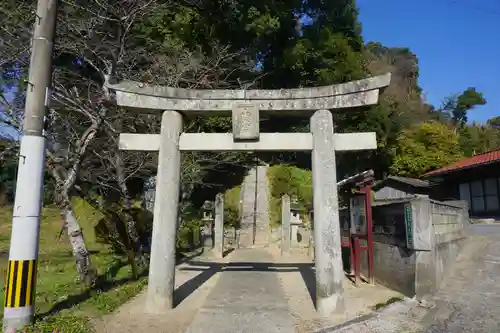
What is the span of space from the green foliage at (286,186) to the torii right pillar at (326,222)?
53.5 ft

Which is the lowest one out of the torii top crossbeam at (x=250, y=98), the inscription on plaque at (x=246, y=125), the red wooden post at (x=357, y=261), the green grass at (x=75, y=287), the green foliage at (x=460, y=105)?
the green grass at (x=75, y=287)

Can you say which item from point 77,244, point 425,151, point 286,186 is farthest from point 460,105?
point 77,244

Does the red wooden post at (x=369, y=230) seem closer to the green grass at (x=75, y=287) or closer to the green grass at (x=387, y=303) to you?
the green grass at (x=387, y=303)

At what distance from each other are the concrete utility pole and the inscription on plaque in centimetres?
346

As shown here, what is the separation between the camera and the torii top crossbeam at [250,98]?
7.17 meters

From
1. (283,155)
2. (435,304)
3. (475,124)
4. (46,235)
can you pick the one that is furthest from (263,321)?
(475,124)

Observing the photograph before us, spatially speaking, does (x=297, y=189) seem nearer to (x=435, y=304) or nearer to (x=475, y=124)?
(x=435, y=304)

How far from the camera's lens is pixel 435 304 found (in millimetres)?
6562

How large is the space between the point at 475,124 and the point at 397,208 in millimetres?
35887

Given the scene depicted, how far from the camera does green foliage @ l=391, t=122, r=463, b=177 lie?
2522cm

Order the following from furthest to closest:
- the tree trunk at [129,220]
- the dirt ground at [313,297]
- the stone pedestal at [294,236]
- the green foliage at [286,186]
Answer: the green foliage at [286,186], the stone pedestal at [294,236], the tree trunk at [129,220], the dirt ground at [313,297]

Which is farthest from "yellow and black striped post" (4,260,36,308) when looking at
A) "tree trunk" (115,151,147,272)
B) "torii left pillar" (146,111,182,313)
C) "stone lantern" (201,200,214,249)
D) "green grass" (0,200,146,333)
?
"stone lantern" (201,200,214,249)

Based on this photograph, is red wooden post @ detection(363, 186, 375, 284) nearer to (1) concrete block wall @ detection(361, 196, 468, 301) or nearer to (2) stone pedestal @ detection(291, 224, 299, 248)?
(1) concrete block wall @ detection(361, 196, 468, 301)

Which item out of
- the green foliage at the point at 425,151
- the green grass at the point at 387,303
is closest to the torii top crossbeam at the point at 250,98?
the green grass at the point at 387,303
